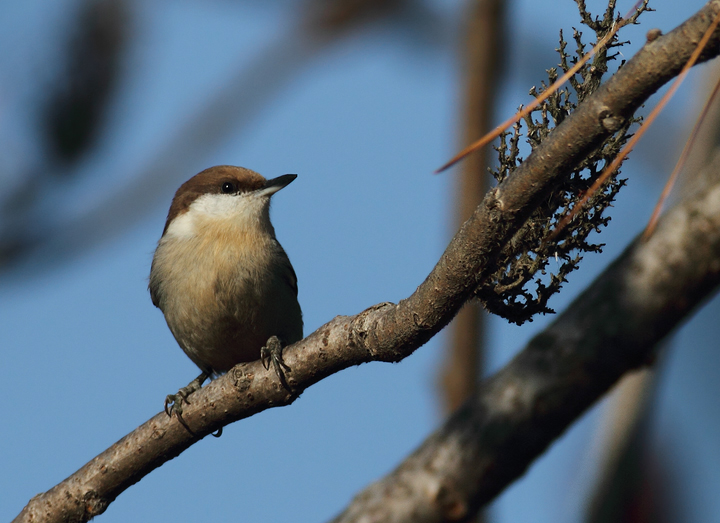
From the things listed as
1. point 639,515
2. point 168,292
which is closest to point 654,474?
point 639,515

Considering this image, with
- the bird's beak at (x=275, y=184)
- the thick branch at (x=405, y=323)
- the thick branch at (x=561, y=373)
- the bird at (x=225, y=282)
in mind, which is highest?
the bird's beak at (x=275, y=184)

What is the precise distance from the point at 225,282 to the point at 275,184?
1079 millimetres

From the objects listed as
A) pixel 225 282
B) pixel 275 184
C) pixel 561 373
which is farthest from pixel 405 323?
pixel 275 184

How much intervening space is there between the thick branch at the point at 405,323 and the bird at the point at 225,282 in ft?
2.25

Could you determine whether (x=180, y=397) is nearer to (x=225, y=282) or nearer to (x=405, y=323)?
(x=225, y=282)

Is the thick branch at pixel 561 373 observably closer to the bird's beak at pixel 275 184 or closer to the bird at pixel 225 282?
the bird at pixel 225 282

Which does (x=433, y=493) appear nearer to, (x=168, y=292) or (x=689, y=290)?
(x=689, y=290)

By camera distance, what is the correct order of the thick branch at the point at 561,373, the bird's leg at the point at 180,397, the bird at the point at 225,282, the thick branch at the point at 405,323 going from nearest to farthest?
the thick branch at the point at 561,373, the thick branch at the point at 405,323, the bird's leg at the point at 180,397, the bird at the point at 225,282

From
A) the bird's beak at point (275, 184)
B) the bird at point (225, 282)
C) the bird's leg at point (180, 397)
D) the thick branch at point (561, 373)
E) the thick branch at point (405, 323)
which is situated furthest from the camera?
the bird's beak at point (275, 184)

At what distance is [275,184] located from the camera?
5.63 m

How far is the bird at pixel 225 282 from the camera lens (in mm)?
4848

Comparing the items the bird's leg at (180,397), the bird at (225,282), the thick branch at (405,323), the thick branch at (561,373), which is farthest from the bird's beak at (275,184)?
the thick branch at (561,373)

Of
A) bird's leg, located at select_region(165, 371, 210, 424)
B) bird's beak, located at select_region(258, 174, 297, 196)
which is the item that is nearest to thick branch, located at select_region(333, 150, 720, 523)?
bird's leg, located at select_region(165, 371, 210, 424)

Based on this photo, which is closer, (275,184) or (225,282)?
(225,282)
